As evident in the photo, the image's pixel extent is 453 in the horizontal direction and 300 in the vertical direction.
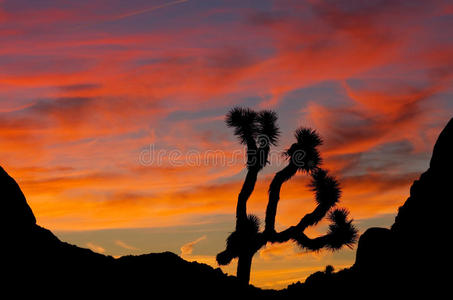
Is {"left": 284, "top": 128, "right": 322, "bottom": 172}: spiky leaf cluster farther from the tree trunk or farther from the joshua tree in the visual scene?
the tree trunk

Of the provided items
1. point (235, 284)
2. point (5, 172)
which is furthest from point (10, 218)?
point (235, 284)

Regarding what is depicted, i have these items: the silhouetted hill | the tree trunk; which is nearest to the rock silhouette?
the silhouetted hill

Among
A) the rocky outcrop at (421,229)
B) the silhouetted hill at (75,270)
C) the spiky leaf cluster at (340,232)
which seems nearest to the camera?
the rocky outcrop at (421,229)

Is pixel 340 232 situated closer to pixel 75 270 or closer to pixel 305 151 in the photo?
pixel 305 151

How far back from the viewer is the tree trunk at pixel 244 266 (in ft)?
58.4

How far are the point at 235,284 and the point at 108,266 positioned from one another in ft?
10.9

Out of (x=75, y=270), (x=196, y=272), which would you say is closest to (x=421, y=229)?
(x=196, y=272)

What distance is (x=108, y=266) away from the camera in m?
12.8

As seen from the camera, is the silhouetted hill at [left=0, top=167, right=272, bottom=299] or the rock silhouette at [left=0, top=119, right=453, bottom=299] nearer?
the rock silhouette at [left=0, top=119, right=453, bottom=299]

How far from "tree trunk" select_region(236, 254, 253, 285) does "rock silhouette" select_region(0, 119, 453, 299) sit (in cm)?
394

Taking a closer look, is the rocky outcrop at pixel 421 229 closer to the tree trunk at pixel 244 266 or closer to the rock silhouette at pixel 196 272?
the rock silhouette at pixel 196 272

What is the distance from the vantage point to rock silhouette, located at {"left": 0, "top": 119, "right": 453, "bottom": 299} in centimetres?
1077

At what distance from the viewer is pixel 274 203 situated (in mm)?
17859

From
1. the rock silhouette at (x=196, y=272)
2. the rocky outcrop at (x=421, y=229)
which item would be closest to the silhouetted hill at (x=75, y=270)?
the rock silhouette at (x=196, y=272)
